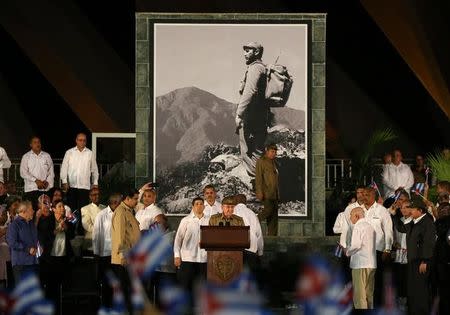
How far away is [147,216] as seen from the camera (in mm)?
14750

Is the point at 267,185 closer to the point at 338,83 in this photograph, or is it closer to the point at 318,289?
the point at 338,83

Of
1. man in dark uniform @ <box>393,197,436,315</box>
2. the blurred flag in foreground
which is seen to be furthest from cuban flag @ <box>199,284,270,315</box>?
man in dark uniform @ <box>393,197,436,315</box>

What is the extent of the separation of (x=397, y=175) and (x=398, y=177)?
1.8 inches

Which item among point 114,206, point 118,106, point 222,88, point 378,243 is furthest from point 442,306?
point 118,106

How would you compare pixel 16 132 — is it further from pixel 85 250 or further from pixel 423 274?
pixel 423 274

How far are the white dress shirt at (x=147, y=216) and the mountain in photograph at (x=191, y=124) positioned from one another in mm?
4506

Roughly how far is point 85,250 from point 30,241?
3.31 metres

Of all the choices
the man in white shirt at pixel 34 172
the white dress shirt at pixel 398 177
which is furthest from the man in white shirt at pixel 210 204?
the white dress shirt at pixel 398 177

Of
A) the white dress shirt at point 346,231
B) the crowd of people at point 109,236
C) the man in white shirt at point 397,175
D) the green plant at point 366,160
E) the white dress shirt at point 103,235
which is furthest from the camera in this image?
the green plant at point 366,160

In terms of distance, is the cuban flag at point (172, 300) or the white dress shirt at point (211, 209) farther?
the white dress shirt at point (211, 209)

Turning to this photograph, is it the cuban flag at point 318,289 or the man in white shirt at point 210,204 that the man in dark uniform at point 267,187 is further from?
the cuban flag at point 318,289

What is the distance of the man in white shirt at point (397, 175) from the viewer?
18.8m

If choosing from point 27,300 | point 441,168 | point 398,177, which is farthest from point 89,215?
point 27,300

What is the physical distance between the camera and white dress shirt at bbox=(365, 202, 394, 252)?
14.6 meters
